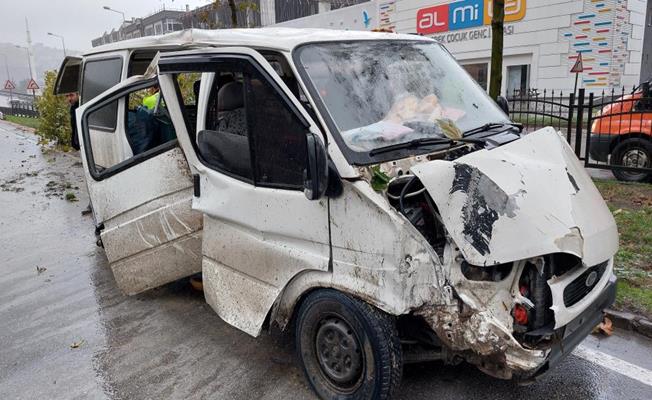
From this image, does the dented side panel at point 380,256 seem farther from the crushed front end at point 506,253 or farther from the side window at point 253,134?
the side window at point 253,134

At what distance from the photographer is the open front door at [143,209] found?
4.06 metres

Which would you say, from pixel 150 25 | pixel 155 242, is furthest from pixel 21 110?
pixel 155 242

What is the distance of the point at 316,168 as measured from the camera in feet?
8.73

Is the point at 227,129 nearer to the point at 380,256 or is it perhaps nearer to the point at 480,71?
the point at 380,256

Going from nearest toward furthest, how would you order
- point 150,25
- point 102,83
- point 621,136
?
point 102,83 < point 621,136 < point 150,25

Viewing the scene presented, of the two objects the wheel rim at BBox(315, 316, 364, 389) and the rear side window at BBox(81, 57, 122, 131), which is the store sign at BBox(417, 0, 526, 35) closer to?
the rear side window at BBox(81, 57, 122, 131)

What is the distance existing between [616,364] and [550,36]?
19.0m

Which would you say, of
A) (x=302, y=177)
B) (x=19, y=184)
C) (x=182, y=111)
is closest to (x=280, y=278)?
(x=302, y=177)

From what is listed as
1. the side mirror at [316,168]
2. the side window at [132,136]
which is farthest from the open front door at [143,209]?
the side mirror at [316,168]

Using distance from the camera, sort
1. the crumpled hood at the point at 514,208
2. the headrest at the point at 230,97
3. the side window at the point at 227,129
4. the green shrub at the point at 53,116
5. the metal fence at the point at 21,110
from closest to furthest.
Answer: the crumpled hood at the point at 514,208 < the side window at the point at 227,129 < the headrest at the point at 230,97 < the green shrub at the point at 53,116 < the metal fence at the point at 21,110

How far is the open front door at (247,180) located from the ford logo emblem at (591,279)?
1441mm

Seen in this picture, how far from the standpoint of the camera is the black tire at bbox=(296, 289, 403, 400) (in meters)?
2.75

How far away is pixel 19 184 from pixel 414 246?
11.4 meters

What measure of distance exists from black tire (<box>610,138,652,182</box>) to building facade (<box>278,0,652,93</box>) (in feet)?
37.6
